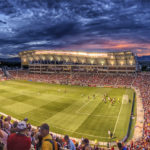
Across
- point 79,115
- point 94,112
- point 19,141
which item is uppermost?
point 19,141

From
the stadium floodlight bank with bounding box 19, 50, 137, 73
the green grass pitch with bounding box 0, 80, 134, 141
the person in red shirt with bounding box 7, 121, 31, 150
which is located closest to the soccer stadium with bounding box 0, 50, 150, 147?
the green grass pitch with bounding box 0, 80, 134, 141

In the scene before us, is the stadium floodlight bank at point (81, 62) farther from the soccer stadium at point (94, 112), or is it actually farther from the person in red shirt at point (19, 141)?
the person in red shirt at point (19, 141)

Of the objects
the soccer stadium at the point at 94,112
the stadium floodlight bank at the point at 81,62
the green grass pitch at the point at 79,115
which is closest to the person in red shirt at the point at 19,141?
the soccer stadium at the point at 94,112

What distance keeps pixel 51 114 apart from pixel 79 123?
6040 mm

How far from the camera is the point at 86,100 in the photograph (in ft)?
112

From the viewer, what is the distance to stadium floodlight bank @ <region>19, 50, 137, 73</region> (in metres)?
61.0

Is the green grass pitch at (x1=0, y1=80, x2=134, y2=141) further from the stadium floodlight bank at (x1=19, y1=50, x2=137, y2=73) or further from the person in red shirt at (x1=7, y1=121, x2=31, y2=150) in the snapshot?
the stadium floodlight bank at (x1=19, y1=50, x2=137, y2=73)

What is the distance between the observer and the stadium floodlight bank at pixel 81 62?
61031 mm

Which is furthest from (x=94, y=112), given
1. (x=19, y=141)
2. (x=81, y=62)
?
(x=81, y=62)

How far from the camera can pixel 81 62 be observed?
73.0 meters

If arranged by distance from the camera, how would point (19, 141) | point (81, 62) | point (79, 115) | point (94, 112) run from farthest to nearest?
1. point (81, 62)
2. point (94, 112)
3. point (79, 115)
4. point (19, 141)

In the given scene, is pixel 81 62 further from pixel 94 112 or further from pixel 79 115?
pixel 79 115

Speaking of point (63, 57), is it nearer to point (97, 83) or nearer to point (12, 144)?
point (97, 83)

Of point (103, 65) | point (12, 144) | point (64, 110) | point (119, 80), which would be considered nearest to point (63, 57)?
point (103, 65)
